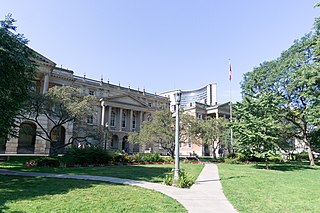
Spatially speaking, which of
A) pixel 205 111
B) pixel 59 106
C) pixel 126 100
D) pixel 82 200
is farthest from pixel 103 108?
pixel 82 200

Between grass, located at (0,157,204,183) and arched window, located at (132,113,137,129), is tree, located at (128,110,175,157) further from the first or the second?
arched window, located at (132,113,137,129)

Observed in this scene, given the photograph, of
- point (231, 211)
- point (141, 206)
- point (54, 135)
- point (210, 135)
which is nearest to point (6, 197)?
point (141, 206)

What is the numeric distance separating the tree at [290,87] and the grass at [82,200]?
1516 cm

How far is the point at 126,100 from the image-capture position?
179 feet

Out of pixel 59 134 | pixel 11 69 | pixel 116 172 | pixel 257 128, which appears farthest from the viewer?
pixel 59 134

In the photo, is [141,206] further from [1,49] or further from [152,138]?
[152,138]

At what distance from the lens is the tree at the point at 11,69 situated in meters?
11.6

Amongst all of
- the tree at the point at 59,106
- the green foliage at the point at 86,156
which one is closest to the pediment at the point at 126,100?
the tree at the point at 59,106

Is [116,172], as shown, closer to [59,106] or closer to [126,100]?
[59,106]

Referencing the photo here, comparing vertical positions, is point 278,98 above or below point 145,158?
above

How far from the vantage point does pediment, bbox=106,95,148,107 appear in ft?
171

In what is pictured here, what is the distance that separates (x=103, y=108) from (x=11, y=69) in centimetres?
3924

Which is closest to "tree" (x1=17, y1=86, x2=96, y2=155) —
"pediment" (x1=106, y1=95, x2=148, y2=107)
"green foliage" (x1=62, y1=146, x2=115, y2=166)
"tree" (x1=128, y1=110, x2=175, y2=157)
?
"green foliage" (x1=62, y1=146, x2=115, y2=166)

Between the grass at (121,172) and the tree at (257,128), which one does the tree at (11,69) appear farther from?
the tree at (257,128)
